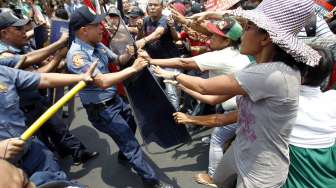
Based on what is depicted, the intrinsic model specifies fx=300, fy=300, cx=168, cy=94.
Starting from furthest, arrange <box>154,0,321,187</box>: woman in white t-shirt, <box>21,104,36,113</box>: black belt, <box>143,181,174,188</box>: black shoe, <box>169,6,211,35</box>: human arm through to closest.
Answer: <box>169,6,211,35</box>: human arm → <box>21,104,36,113</box>: black belt → <box>143,181,174,188</box>: black shoe → <box>154,0,321,187</box>: woman in white t-shirt

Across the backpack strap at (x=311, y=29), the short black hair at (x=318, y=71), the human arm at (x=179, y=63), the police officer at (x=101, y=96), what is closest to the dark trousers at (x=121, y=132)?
the police officer at (x=101, y=96)

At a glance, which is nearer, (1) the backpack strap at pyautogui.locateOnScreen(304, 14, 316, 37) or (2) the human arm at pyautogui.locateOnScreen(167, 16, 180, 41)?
(1) the backpack strap at pyautogui.locateOnScreen(304, 14, 316, 37)

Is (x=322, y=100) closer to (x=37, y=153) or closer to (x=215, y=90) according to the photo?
(x=215, y=90)

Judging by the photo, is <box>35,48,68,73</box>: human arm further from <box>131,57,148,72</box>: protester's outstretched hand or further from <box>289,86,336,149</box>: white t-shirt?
<box>289,86,336,149</box>: white t-shirt

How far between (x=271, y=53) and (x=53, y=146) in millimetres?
A: 3393

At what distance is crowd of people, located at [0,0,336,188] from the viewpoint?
5.21ft

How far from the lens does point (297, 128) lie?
1.85 metres

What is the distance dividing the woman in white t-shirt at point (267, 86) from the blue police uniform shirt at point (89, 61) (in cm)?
122

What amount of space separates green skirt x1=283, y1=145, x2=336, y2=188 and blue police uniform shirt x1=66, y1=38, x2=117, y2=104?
5.80 ft

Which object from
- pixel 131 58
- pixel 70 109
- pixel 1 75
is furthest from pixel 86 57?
pixel 70 109

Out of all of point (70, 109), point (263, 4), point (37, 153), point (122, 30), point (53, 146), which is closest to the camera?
point (263, 4)

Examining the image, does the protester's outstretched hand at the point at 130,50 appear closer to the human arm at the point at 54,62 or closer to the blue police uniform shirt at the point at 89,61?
the blue police uniform shirt at the point at 89,61

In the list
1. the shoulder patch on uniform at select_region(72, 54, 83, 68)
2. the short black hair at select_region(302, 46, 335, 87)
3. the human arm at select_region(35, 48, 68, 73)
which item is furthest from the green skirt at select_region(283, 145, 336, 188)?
the human arm at select_region(35, 48, 68, 73)

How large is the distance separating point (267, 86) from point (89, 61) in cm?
183
